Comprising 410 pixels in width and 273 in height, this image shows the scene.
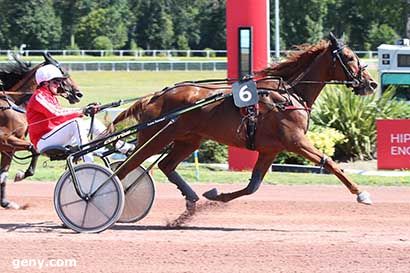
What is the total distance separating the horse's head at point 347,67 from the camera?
31.1 feet

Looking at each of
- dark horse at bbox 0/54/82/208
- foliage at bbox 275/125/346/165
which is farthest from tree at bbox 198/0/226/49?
dark horse at bbox 0/54/82/208

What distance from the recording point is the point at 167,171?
9.81 m

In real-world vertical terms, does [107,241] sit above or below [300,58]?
below

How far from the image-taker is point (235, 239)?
333 inches

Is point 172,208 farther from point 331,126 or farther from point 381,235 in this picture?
point 331,126

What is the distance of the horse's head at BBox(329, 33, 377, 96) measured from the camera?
31.1 feet

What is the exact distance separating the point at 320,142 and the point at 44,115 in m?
8.22

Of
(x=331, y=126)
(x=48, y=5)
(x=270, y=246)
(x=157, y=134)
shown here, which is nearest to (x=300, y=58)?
(x=157, y=134)

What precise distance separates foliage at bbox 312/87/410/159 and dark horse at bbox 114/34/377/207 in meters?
7.81

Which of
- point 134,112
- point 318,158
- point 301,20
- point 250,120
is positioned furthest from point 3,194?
point 301,20

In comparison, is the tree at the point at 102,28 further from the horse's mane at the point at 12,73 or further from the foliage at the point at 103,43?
the horse's mane at the point at 12,73

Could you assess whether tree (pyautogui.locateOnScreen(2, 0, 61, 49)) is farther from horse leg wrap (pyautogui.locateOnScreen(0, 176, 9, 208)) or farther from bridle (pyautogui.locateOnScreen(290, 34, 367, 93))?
bridle (pyautogui.locateOnScreen(290, 34, 367, 93))

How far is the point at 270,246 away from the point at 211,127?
1.68m

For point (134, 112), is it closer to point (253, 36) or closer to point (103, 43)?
point (253, 36)
